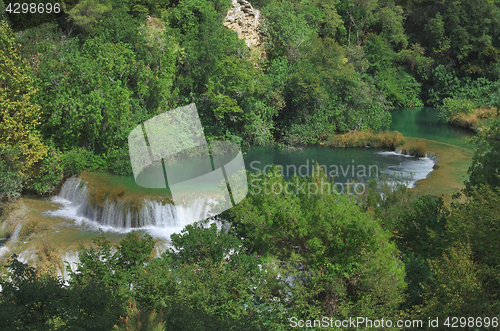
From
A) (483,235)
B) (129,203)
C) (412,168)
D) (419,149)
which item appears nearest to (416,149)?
(419,149)

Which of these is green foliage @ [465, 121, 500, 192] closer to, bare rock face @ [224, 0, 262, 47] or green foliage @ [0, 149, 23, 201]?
green foliage @ [0, 149, 23, 201]

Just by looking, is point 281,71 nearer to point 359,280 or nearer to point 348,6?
point 348,6

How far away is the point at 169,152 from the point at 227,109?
3.96 metres

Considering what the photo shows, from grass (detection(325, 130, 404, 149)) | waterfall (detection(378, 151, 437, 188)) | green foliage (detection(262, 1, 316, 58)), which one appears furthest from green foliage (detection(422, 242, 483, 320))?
green foliage (detection(262, 1, 316, 58))

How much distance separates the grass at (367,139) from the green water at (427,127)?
280cm

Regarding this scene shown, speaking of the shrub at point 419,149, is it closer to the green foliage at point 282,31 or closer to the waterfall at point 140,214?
the green foliage at point 282,31

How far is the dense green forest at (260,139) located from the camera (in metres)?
7.23

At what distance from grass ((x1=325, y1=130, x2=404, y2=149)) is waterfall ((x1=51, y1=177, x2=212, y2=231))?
1193 centimetres

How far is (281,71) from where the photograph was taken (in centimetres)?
2691

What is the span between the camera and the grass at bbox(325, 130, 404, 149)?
2459 centimetres

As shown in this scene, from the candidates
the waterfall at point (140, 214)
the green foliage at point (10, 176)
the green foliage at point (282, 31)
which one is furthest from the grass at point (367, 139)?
the green foliage at point (10, 176)

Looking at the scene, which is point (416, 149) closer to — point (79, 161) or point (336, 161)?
point (336, 161)

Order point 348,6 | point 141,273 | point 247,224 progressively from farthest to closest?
point 348,6 < point 247,224 < point 141,273

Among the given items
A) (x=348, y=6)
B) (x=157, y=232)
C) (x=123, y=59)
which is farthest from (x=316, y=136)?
(x=348, y=6)
